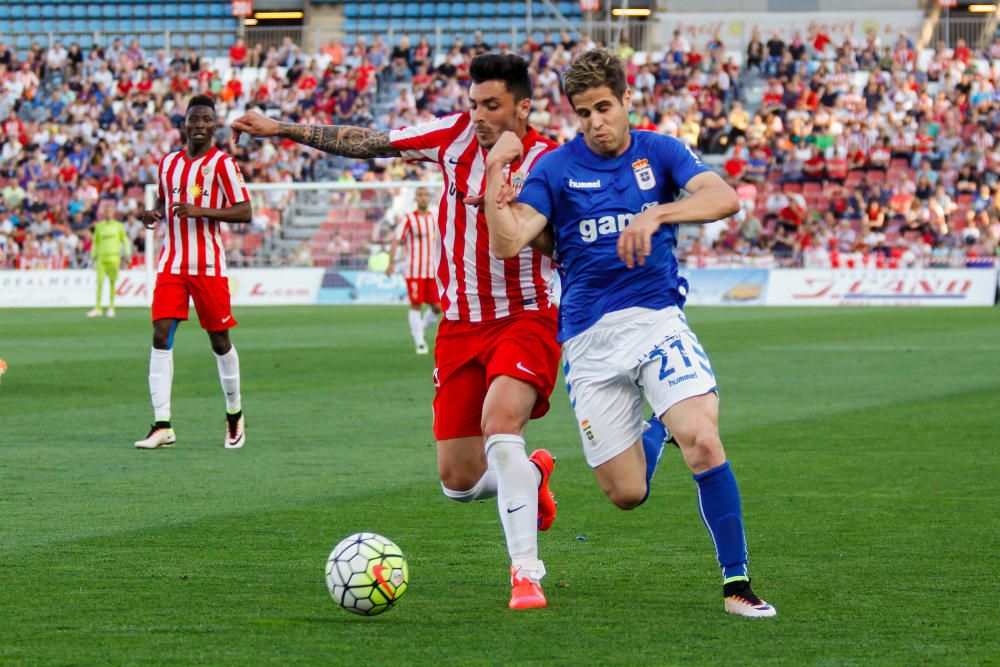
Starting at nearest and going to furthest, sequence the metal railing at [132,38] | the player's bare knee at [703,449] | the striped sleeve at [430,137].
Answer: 1. the player's bare knee at [703,449]
2. the striped sleeve at [430,137]
3. the metal railing at [132,38]

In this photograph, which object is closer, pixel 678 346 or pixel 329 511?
pixel 678 346

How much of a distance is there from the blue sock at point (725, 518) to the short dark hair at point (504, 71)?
1692 millimetres

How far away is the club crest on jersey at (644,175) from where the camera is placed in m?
5.83

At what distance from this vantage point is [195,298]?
36.8 ft

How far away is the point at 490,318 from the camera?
650 centimetres

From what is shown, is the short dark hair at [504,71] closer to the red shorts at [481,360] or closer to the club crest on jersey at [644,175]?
the club crest on jersey at [644,175]

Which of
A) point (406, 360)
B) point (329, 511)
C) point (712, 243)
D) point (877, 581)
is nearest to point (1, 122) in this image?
point (712, 243)

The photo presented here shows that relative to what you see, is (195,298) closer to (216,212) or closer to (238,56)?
(216,212)

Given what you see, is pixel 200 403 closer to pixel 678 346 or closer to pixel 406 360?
pixel 406 360

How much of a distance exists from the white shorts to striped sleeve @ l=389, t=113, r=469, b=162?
1174 mm

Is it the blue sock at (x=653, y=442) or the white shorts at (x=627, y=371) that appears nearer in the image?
the white shorts at (x=627, y=371)

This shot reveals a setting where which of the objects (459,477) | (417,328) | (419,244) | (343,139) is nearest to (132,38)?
(419,244)

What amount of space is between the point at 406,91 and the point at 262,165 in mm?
4059

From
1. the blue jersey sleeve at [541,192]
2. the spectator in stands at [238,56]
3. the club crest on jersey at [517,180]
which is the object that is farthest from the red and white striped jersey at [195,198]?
the spectator in stands at [238,56]
